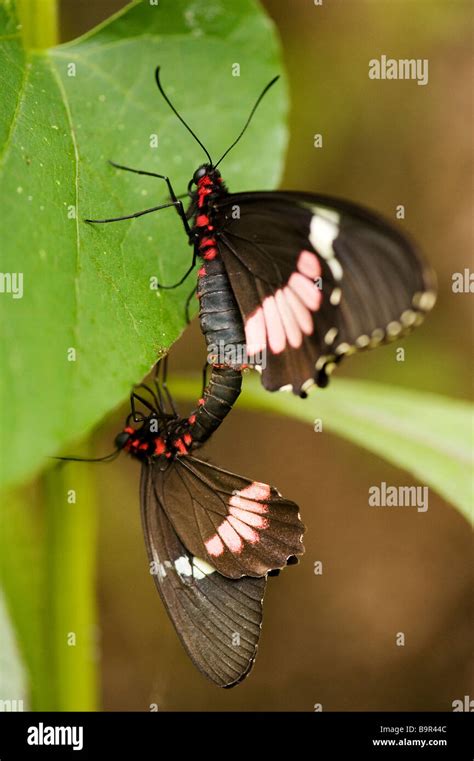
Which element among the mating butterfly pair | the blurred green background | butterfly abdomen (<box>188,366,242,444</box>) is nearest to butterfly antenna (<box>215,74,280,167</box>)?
the mating butterfly pair

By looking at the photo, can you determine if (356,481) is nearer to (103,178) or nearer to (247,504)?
(247,504)

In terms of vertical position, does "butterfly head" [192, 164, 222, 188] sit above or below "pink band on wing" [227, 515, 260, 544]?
above

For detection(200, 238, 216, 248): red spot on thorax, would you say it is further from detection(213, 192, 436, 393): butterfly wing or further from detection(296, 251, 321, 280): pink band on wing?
detection(296, 251, 321, 280): pink band on wing

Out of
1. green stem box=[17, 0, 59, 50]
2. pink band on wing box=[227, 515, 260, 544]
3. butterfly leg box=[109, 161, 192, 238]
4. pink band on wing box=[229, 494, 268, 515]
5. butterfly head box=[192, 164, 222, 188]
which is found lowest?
pink band on wing box=[227, 515, 260, 544]

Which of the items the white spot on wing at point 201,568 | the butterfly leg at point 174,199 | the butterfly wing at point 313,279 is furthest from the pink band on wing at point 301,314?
the white spot on wing at point 201,568

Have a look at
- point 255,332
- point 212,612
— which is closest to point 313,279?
point 255,332

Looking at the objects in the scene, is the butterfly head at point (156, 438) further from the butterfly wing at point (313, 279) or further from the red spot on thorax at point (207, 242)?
the red spot on thorax at point (207, 242)

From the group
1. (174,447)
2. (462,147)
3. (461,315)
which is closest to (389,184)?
(462,147)
